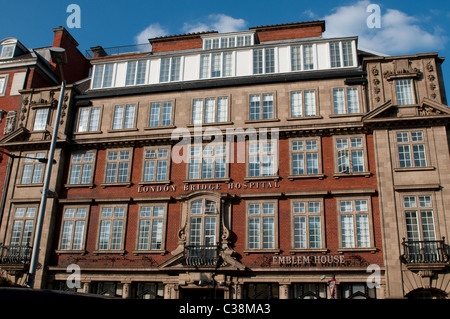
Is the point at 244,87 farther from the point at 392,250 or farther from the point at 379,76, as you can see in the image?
the point at 392,250

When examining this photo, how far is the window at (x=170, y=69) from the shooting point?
30.5 meters

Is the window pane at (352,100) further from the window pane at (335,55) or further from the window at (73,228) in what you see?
the window at (73,228)

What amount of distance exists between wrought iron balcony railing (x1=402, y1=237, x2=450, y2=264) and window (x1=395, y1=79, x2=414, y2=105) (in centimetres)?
813

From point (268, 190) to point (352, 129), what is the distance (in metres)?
5.98

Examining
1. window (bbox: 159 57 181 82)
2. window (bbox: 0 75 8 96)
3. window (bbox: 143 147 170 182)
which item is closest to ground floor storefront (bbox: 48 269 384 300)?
window (bbox: 143 147 170 182)

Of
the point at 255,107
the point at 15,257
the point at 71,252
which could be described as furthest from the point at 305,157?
the point at 15,257

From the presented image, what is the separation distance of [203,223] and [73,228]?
27.2 ft

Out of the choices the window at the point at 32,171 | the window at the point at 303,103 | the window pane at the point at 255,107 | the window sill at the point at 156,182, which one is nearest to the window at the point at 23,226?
the window at the point at 32,171

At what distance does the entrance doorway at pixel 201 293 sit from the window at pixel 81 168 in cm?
928

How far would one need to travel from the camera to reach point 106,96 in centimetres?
2950

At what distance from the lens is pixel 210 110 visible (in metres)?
27.8
